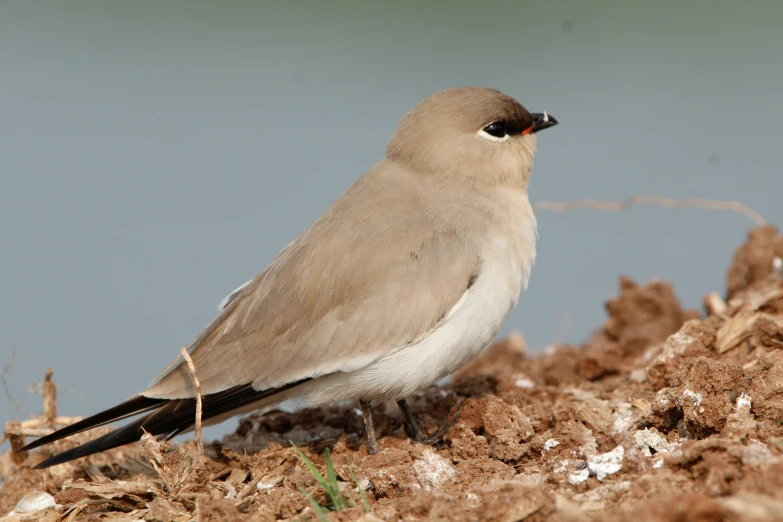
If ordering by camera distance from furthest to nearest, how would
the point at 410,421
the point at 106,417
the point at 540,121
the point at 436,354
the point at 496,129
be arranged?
the point at 540,121
the point at 496,129
the point at 410,421
the point at 436,354
the point at 106,417

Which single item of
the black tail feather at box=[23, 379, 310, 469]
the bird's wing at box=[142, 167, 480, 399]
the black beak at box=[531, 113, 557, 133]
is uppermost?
the black beak at box=[531, 113, 557, 133]

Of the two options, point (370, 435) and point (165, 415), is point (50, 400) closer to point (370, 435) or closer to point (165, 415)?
point (165, 415)

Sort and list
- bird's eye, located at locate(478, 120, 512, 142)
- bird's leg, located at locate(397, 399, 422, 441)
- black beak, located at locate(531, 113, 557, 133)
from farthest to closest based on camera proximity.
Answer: black beak, located at locate(531, 113, 557, 133) → bird's eye, located at locate(478, 120, 512, 142) → bird's leg, located at locate(397, 399, 422, 441)

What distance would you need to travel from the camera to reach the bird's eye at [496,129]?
5234 millimetres

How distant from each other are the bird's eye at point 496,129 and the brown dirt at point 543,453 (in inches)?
56.4

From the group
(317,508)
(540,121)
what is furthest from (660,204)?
(317,508)

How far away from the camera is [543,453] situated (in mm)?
3916

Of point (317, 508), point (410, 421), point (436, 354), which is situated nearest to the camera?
point (317, 508)

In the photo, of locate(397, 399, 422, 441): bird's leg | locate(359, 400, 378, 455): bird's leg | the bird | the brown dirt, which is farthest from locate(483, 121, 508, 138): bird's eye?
locate(359, 400, 378, 455): bird's leg

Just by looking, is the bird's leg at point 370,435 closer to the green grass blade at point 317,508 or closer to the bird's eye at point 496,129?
the green grass blade at point 317,508

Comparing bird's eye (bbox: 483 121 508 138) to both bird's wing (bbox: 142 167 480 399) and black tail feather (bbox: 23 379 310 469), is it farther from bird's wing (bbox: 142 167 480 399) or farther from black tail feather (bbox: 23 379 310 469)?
black tail feather (bbox: 23 379 310 469)

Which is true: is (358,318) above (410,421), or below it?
above

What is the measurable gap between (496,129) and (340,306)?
60.4 inches

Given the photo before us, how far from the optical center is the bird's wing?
14.3 feet
